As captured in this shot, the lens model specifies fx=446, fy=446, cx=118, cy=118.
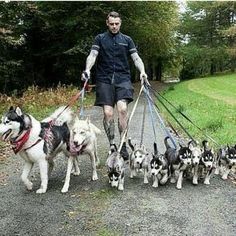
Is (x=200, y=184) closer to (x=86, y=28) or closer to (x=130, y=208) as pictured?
→ (x=130, y=208)

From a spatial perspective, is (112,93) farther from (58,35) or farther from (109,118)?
(58,35)

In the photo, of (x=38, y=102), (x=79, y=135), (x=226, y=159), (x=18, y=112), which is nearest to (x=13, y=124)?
(x=18, y=112)

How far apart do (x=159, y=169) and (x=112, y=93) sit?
5.39 ft

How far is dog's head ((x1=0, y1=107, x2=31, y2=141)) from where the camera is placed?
19.3 feet

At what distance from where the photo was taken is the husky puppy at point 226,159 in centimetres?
656

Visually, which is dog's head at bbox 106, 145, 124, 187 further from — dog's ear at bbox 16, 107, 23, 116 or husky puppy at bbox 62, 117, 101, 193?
dog's ear at bbox 16, 107, 23, 116

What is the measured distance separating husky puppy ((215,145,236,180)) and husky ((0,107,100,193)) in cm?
228

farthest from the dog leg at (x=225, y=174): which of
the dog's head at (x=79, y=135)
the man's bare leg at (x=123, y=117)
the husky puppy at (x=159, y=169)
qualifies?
the dog's head at (x=79, y=135)

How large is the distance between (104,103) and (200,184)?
1963 mm

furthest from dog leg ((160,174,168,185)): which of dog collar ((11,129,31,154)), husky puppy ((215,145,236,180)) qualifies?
dog collar ((11,129,31,154))

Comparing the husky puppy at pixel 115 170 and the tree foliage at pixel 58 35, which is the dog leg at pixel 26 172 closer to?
the husky puppy at pixel 115 170

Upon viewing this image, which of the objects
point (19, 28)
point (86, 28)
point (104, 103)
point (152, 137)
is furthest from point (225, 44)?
point (104, 103)

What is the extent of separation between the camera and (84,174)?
723 centimetres

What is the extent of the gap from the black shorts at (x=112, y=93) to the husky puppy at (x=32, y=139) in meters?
0.85
